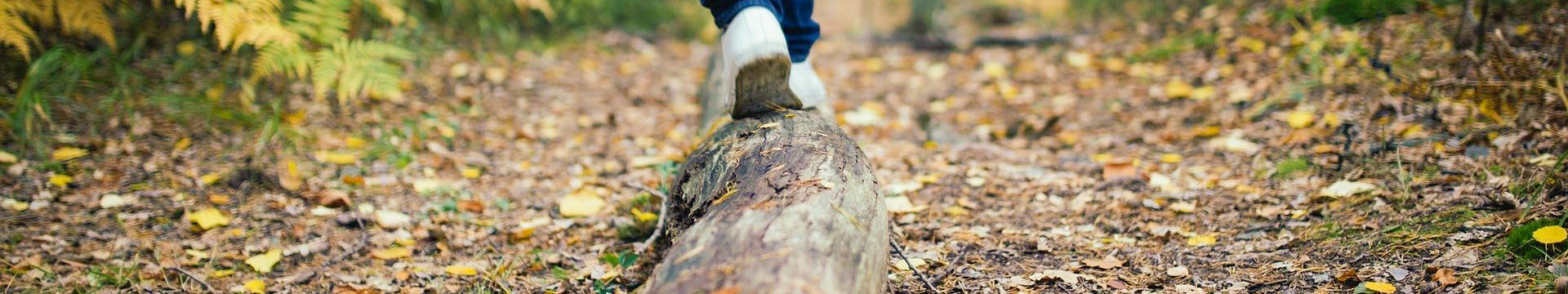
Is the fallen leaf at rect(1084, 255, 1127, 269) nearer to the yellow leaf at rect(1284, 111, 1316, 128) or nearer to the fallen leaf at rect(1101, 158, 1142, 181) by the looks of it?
the fallen leaf at rect(1101, 158, 1142, 181)

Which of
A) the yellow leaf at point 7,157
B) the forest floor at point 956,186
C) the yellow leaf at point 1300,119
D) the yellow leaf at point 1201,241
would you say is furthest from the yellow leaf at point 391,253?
the yellow leaf at point 1300,119

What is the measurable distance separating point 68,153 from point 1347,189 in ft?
11.0

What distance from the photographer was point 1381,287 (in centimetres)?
163

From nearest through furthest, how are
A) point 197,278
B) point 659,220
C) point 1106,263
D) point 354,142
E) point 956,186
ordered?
1. point 197,278
2. point 1106,263
3. point 659,220
4. point 956,186
5. point 354,142

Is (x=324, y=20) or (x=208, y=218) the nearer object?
(x=208, y=218)

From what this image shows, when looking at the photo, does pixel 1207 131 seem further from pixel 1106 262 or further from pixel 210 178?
pixel 210 178

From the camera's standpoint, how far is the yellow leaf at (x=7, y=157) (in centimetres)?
233

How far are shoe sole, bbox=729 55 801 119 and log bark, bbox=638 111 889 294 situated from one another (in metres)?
0.07

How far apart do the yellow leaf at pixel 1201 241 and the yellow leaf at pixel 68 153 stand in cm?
292

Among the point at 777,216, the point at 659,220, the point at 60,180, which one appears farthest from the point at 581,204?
the point at 60,180

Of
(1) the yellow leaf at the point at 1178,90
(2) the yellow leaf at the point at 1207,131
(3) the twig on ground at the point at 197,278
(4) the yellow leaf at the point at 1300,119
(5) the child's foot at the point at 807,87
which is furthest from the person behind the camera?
(1) the yellow leaf at the point at 1178,90

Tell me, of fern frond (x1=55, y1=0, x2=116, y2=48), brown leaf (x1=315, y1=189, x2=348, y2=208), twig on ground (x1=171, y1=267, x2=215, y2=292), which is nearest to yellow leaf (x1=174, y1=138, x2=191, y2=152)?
fern frond (x1=55, y1=0, x2=116, y2=48)

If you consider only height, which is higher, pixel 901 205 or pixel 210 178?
pixel 210 178

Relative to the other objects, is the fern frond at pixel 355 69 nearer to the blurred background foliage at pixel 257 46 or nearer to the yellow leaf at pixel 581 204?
the blurred background foliage at pixel 257 46
